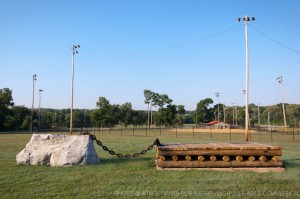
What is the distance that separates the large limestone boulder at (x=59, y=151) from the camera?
10273mm

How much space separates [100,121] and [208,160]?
71.0 meters

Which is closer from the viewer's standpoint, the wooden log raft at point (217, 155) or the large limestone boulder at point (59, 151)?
the wooden log raft at point (217, 155)

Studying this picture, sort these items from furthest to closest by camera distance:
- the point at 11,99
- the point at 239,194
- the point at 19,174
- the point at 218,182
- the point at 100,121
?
the point at 11,99 → the point at 100,121 → the point at 19,174 → the point at 218,182 → the point at 239,194

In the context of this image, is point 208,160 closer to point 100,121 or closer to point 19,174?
point 19,174

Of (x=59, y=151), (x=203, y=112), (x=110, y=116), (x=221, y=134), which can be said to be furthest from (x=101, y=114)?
(x=59, y=151)

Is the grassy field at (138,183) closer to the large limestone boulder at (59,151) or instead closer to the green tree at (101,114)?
the large limestone boulder at (59,151)

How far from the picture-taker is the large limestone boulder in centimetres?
1027

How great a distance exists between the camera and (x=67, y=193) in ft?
21.8

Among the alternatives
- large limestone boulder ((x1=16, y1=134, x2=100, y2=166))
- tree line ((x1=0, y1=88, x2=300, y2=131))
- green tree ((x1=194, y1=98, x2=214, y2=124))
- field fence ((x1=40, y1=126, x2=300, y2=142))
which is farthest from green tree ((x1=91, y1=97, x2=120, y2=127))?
large limestone boulder ((x1=16, y1=134, x2=100, y2=166))

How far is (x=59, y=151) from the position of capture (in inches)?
409

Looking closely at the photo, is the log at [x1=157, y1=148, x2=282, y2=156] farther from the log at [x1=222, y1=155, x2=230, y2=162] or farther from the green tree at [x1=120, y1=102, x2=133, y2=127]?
the green tree at [x1=120, y1=102, x2=133, y2=127]

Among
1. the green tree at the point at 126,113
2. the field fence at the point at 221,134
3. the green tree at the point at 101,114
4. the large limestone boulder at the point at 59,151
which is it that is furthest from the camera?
the green tree at the point at 126,113

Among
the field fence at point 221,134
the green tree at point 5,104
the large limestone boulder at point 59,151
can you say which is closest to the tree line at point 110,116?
the green tree at point 5,104

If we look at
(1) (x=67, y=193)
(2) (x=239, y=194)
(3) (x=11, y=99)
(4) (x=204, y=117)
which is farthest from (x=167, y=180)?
(4) (x=204, y=117)
